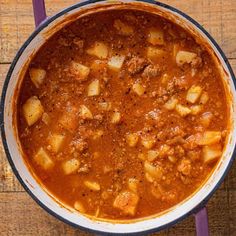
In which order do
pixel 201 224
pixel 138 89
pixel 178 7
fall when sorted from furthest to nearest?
pixel 178 7 → pixel 138 89 → pixel 201 224

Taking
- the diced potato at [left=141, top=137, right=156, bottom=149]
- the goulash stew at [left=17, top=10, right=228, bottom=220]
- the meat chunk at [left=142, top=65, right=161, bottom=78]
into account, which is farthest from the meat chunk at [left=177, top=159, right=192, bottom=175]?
the meat chunk at [left=142, top=65, right=161, bottom=78]

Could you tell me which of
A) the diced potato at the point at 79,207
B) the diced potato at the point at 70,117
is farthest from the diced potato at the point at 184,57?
the diced potato at the point at 79,207

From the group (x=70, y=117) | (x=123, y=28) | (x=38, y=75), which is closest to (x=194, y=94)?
(x=123, y=28)

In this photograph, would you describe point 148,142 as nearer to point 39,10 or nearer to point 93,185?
point 93,185

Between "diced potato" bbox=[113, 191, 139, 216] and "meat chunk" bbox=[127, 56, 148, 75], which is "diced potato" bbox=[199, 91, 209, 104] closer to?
"meat chunk" bbox=[127, 56, 148, 75]

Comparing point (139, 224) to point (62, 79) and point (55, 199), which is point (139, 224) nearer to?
point (55, 199)

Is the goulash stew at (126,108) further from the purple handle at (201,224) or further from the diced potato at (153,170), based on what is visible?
the purple handle at (201,224)

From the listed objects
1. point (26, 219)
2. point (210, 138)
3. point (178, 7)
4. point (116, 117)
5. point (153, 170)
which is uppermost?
Result: point (178, 7)
